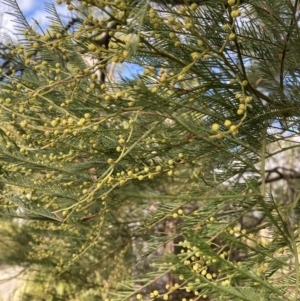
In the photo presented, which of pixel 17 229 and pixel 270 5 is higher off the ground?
pixel 270 5

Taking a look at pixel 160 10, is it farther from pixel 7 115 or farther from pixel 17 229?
pixel 17 229

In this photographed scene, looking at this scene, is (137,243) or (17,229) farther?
(17,229)

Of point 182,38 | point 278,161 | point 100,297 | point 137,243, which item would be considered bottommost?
point 100,297

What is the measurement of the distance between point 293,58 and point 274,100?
84mm

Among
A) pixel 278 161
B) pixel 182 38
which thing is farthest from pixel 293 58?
pixel 278 161

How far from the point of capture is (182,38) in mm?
816

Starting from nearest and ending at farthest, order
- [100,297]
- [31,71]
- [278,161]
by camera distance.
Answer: [31,71] → [100,297] → [278,161]

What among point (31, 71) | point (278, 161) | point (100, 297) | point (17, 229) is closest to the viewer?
point (31, 71)

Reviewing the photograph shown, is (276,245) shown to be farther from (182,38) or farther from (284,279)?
(182,38)

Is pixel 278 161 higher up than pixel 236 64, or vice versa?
pixel 278 161

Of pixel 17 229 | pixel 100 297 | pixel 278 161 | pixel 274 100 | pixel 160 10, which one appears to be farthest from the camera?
pixel 278 161

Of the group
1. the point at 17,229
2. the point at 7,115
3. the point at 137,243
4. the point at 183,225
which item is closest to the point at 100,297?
the point at 137,243

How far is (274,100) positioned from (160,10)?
281 mm

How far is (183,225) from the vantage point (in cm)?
79
